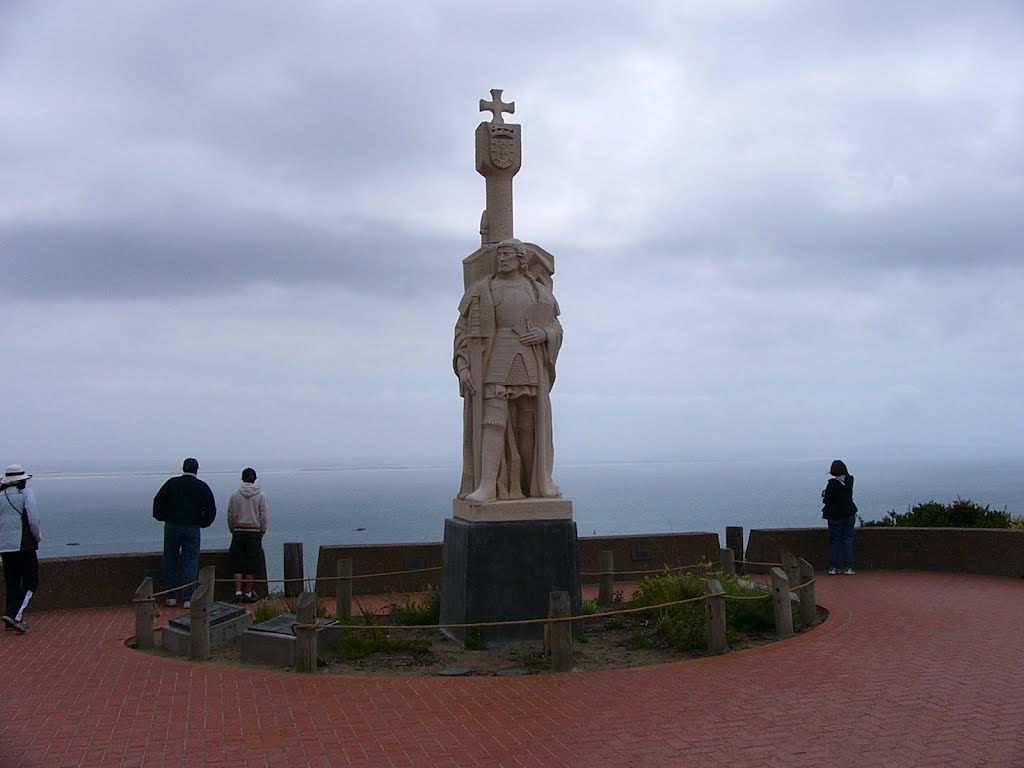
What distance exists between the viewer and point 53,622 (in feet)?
40.0

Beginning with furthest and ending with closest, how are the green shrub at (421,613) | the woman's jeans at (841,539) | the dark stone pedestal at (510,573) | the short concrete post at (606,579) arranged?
the woman's jeans at (841,539)
the short concrete post at (606,579)
the green shrub at (421,613)
the dark stone pedestal at (510,573)

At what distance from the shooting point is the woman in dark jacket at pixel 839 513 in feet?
51.9

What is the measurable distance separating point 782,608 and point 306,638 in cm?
511

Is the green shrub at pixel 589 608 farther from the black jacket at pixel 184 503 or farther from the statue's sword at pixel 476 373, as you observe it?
the black jacket at pixel 184 503

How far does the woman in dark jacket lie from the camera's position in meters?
15.8

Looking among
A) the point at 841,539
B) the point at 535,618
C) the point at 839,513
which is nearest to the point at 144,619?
the point at 535,618

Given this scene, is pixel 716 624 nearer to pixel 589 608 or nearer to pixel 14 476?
pixel 589 608

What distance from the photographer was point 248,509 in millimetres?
13938

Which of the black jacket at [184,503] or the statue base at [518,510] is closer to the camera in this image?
the statue base at [518,510]

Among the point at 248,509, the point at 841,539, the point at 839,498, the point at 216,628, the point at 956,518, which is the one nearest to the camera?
the point at 216,628

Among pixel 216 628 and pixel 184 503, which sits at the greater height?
pixel 184 503

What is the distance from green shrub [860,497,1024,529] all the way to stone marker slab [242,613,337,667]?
11588 millimetres

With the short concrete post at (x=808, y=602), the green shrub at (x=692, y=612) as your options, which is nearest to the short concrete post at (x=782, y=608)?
the green shrub at (x=692, y=612)

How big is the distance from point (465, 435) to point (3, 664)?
5387 millimetres
